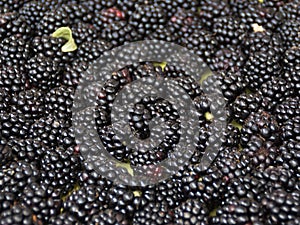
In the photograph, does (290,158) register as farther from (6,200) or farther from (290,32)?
(6,200)

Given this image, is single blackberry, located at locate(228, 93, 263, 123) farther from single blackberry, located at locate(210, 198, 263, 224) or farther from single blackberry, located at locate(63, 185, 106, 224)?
single blackberry, located at locate(63, 185, 106, 224)

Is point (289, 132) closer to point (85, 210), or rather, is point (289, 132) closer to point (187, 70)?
point (187, 70)

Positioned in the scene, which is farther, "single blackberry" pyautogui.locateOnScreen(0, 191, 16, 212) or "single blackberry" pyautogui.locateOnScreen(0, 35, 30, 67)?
"single blackberry" pyautogui.locateOnScreen(0, 35, 30, 67)

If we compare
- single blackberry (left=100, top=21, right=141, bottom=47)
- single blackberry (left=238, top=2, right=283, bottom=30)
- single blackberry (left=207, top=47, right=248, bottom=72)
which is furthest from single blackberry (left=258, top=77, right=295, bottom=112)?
single blackberry (left=100, top=21, right=141, bottom=47)

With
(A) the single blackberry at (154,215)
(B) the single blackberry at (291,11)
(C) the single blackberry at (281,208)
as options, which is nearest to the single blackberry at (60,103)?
(A) the single blackberry at (154,215)

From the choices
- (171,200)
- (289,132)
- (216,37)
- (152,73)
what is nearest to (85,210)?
(171,200)

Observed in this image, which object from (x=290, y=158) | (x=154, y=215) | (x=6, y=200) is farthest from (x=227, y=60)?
(x=6, y=200)

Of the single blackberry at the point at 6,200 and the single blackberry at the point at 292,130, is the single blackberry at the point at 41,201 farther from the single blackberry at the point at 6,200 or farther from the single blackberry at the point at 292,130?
the single blackberry at the point at 292,130
